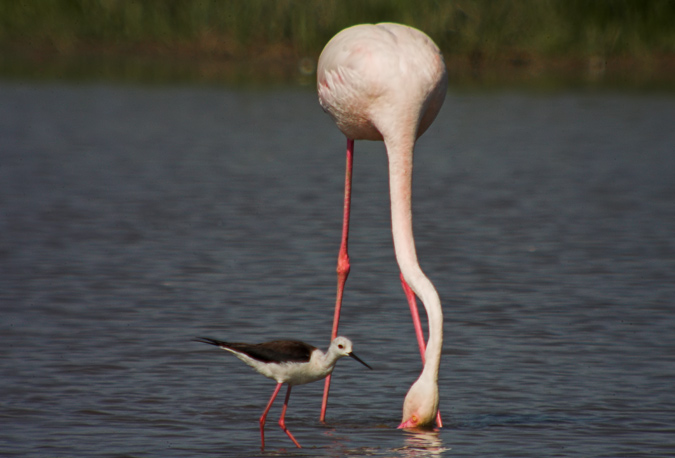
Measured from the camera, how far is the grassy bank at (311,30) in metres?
25.2

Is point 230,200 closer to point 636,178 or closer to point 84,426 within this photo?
point 636,178

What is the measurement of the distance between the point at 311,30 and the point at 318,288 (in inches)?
644

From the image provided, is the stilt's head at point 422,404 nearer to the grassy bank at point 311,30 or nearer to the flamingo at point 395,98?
the flamingo at point 395,98

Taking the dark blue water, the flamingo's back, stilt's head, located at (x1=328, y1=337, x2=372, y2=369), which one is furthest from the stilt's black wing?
the flamingo's back

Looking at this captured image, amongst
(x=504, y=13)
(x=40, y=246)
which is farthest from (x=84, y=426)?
(x=504, y=13)

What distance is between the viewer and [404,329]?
844 cm

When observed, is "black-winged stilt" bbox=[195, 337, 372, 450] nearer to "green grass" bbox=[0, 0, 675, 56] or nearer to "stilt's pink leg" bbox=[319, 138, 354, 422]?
"stilt's pink leg" bbox=[319, 138, 354, 422]

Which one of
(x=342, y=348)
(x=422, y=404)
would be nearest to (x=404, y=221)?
(x=342, y=348)

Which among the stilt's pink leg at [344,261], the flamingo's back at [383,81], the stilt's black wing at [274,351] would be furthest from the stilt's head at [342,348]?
the flamingo's back at [383,81]

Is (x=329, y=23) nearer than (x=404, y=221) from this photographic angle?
No

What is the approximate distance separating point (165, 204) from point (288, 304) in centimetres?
439

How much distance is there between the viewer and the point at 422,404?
619 centimetres

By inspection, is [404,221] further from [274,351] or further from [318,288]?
[318,288]

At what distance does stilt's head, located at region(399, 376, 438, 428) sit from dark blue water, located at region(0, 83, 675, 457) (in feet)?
0.32
